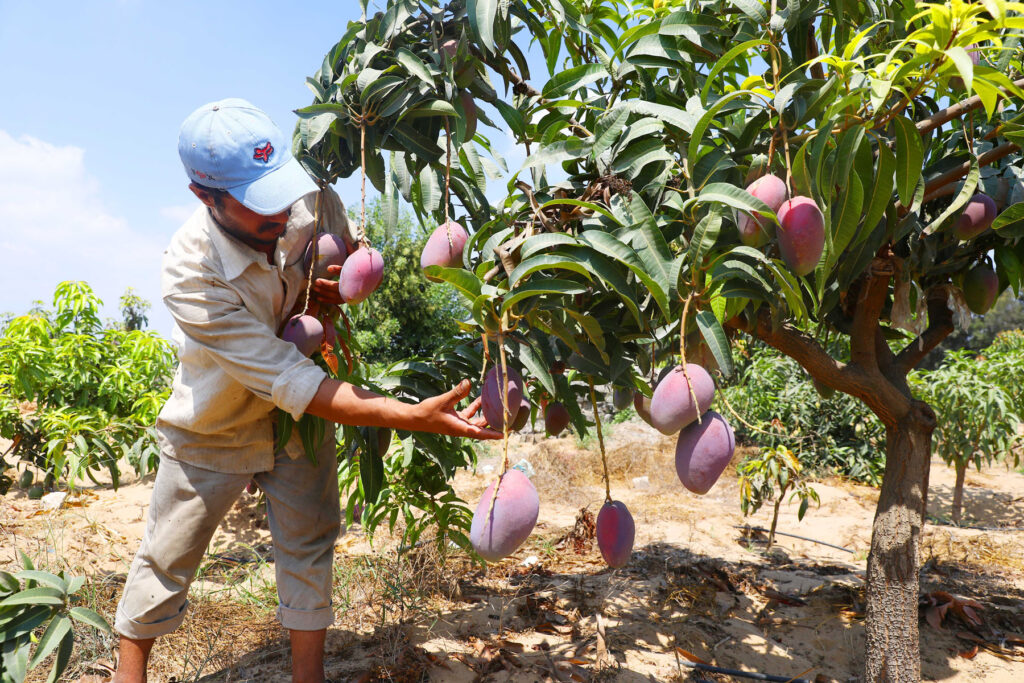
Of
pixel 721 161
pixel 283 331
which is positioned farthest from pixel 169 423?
pixel 721 161

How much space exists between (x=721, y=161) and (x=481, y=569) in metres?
2.13

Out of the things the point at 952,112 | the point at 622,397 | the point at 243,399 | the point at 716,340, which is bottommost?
the point at 243,399

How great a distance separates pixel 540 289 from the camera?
3.08 feet

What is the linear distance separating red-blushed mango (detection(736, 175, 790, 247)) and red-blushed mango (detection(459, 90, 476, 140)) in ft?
2.14

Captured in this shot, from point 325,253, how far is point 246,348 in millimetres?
304

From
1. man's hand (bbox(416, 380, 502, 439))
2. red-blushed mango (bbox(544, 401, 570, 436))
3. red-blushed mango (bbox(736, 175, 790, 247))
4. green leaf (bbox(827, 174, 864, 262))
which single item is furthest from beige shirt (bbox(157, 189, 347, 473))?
green leaf (bbox(827, 174, 864, 262))

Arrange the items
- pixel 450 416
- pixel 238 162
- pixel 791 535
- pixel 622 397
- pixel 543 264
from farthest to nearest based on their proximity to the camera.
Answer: pixel 791 535 < pixel 622 397 < pixel 238 162 < pixel 450 416 < pixel 543 264

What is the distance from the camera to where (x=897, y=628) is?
1715 mm

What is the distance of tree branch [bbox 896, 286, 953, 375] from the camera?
6.21 ft

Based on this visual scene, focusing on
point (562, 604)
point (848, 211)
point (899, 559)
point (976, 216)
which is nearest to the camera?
point (848, 211)

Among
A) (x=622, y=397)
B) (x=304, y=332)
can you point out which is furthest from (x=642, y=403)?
(x=304, y=332)

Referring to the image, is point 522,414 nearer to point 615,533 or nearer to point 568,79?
point 615,533

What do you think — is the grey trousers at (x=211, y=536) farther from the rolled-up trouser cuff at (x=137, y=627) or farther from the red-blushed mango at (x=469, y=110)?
the red-blushed mango at (x=469, y=110)

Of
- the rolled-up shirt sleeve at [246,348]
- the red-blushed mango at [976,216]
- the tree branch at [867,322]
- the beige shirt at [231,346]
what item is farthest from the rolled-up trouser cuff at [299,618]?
the red-blushed mango at [976,216]
